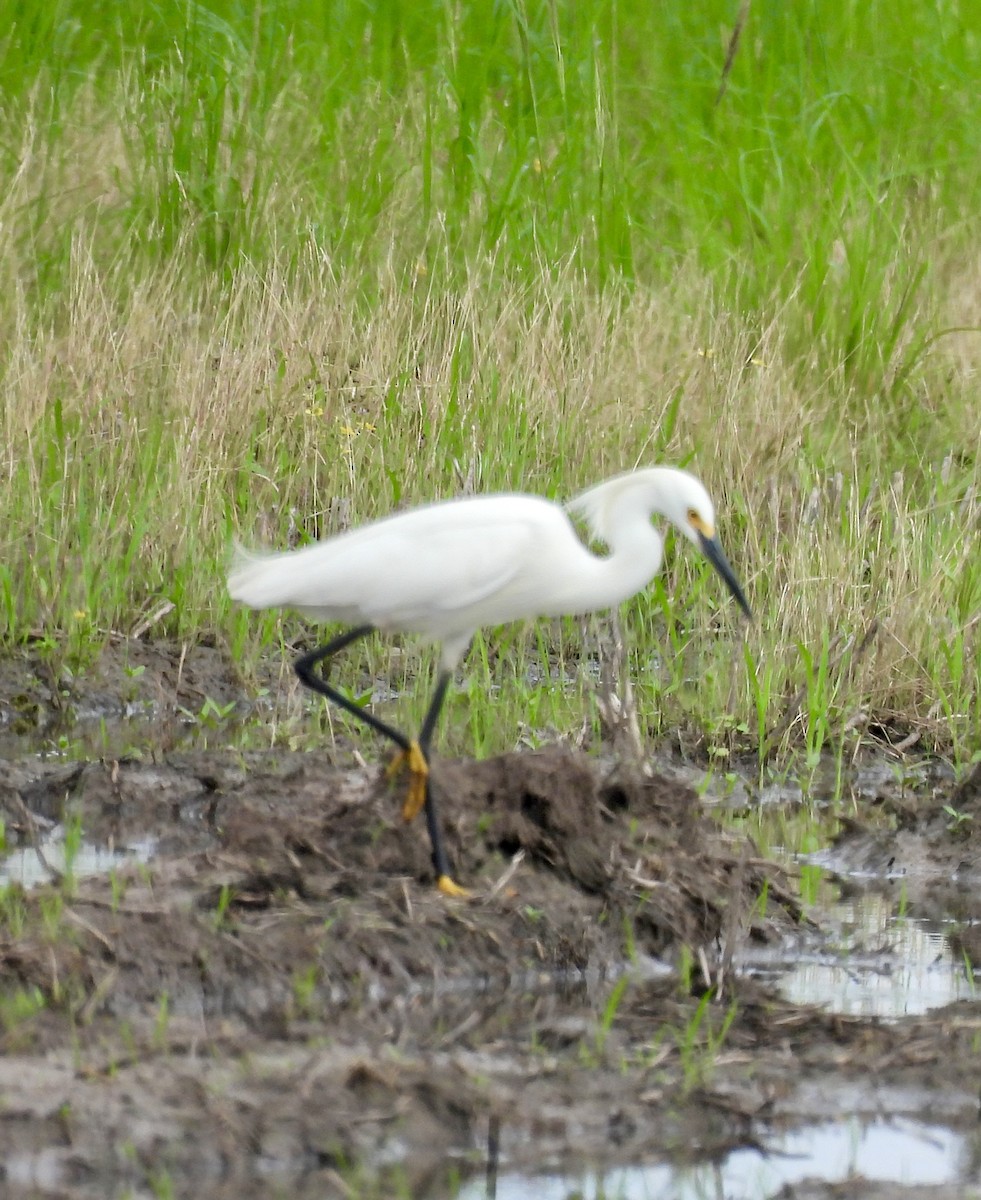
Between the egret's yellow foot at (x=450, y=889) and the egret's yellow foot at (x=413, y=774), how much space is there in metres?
0.21

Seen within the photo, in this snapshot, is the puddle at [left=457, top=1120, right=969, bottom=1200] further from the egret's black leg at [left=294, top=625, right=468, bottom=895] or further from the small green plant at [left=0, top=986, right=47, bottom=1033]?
Answer: the egret's black leg at [left=294, top=625, right=468, bottom=895]

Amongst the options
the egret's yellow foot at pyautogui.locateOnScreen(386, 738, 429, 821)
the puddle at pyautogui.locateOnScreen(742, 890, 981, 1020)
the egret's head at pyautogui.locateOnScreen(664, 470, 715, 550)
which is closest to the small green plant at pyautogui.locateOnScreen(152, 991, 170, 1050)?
the egret's yellow foot at pyautogui.locateOnScreen(386, 738, 429, 821)

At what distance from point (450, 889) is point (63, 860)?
0.92 m

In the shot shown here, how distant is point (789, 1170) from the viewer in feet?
9.92

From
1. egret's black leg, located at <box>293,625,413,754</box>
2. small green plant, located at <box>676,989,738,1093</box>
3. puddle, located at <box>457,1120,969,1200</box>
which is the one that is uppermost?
egret's black leg, located at <box>293,625,413,754</box>

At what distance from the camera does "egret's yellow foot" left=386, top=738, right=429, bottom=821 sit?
420 centimetres

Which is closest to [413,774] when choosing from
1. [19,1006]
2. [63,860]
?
[63,860]

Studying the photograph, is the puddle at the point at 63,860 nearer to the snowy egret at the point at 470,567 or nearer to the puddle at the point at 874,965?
the snowy egret at the point at 470,567

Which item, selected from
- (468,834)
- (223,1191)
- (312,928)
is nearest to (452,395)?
(468,834)

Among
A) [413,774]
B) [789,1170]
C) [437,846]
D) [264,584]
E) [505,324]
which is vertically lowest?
[789,1170]

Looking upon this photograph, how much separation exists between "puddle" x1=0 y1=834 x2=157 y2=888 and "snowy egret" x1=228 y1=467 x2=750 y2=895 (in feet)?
2.11

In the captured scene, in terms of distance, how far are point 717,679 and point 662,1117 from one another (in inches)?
100

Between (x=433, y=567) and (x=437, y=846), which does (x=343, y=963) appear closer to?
(x=437, y=846)

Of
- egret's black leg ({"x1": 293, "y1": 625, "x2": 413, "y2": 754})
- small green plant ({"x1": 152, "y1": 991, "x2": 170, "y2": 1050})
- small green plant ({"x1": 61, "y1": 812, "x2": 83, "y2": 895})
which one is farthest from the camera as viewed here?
egret's black leg ({"x1": 293, "y1": 625, "x2": 413, "y2": 754})
